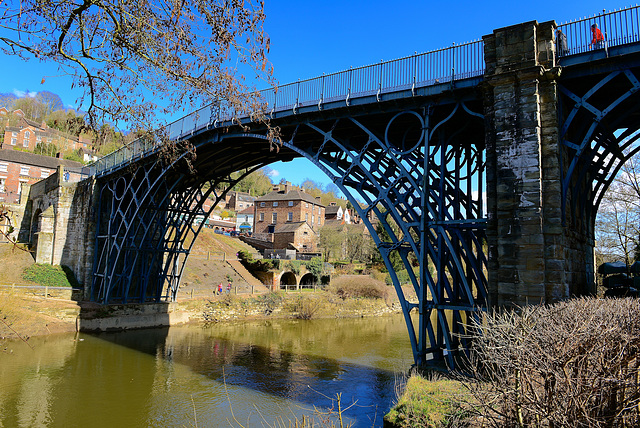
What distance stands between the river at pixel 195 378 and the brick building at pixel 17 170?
3187cm

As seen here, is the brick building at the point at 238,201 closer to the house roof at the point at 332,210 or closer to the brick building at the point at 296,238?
the house roof at the point at 332,210

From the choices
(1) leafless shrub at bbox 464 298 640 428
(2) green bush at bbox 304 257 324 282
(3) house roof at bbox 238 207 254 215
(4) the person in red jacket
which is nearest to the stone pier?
(4) the person in red jacket

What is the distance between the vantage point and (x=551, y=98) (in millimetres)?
8289

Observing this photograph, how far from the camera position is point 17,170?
45.4m

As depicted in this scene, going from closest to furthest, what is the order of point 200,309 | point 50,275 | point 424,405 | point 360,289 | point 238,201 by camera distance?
1. point 424,405
2. point 50,275
3. point 200,309
4. point 360,289
5. point 238,201

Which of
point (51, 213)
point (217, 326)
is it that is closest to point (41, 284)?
point (51, 213)

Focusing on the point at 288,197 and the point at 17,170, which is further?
the point at 288,197

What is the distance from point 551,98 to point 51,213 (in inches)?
1077

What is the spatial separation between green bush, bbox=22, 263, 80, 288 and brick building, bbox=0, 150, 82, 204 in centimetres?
2286

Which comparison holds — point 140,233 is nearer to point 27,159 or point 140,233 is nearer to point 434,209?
point 434,209

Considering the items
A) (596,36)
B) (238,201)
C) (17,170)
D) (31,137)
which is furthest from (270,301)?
(238,201)

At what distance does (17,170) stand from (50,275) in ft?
91.5

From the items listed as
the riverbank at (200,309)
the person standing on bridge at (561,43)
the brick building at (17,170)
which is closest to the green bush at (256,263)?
the riverbank at (200,309)

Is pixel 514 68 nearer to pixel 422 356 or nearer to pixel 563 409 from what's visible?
pixel 422 356
